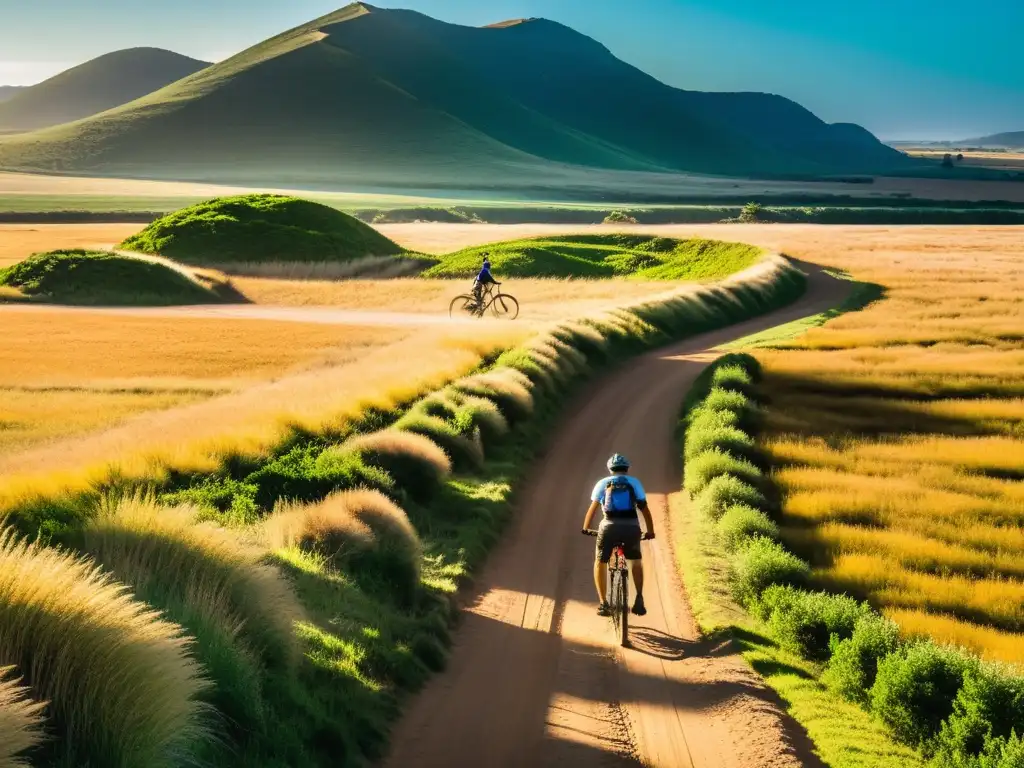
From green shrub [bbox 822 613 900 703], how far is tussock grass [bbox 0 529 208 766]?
8227 mm

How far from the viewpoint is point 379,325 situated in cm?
4947

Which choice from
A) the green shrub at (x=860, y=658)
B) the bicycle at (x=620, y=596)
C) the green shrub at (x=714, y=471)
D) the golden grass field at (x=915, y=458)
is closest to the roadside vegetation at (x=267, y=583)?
the bicycle at (x=620, y=596)

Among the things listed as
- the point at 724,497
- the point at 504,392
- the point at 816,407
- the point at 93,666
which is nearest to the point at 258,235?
the point at 504,392

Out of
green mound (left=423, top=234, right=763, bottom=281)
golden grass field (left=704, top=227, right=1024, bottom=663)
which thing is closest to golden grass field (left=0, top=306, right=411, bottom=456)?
golden grass field (left=704, top=227, right=1024, bottom=663)

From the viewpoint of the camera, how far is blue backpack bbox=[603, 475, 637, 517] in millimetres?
14891

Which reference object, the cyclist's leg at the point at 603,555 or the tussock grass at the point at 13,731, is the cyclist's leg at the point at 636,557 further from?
the tussock grass at the point at 13,731

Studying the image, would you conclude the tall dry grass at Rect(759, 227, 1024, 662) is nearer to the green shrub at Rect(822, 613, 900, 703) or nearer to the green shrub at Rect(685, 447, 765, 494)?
the green shrub at Rect(685, 447, 765, 494)

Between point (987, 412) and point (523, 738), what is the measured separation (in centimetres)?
2464

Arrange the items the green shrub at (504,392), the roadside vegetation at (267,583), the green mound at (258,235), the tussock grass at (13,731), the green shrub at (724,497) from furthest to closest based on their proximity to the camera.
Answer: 1. the green mound at (258,235)
2. the green shrub at (504,392)
3. the green shrub at (724,497)
4. the roadside vegetation at (267,583)
5. the tussock grass at (13,731)

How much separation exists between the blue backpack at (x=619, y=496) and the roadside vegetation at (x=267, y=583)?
2.96 meters

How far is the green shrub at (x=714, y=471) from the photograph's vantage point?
22.2m

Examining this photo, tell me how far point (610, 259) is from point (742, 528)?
215 ft

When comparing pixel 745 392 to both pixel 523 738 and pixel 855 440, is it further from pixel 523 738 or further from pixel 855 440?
pixel 523 738

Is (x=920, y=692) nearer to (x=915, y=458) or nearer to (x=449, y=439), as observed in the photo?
(x=449, y=439)
